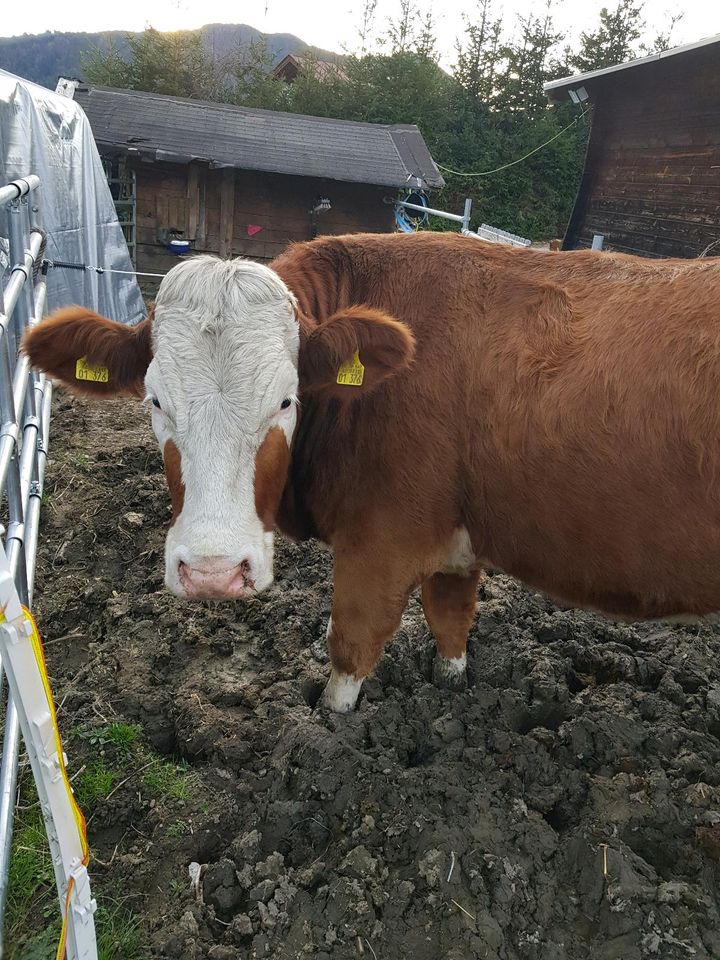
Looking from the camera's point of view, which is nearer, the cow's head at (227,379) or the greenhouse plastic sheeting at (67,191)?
the cow's head at (227,379)

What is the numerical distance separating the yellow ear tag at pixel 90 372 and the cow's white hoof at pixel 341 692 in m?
1.75

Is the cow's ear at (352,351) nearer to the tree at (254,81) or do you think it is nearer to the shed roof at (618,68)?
the shed roof at (618,68)

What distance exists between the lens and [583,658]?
3.70 m

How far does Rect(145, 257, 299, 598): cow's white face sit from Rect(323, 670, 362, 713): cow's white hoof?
1093 millimetres

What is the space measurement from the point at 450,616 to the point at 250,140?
15413 mm

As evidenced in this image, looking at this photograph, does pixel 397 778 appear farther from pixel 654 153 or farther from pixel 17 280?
pixel 654 153

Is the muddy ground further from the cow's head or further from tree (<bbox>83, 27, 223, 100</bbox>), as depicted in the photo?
tree (<bbox>83, 27, 223, 100</bbox>)

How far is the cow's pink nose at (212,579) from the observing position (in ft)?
7.08

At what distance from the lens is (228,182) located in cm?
1483

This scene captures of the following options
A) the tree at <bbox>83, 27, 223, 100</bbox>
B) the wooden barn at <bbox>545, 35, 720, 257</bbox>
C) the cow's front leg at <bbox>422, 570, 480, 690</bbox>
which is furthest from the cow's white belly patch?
the tree at <bbox>83, 27, 223, 100</bbox>

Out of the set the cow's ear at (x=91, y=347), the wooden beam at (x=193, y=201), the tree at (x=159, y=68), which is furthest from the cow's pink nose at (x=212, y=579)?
the tree at (x=159, y=68)

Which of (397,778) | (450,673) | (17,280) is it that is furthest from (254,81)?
(397,778)

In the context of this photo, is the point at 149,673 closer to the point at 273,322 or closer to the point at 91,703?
the point at 91,703

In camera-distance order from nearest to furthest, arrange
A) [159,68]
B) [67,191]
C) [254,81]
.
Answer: [67,191]
[159,68]
[254,81]
